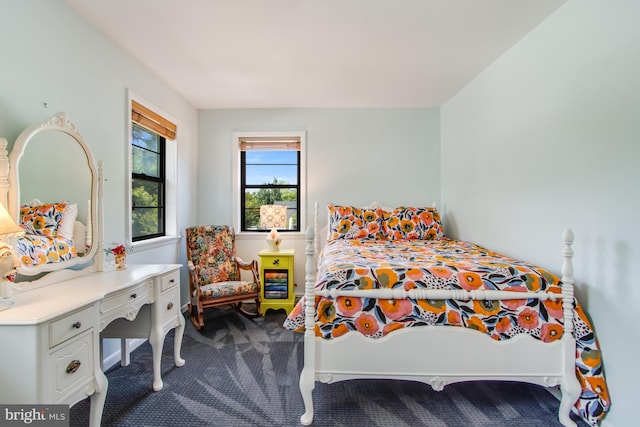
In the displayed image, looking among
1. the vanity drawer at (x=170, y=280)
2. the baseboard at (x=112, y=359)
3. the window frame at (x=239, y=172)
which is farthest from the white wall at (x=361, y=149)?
the baseboard at (x=112, y=359)

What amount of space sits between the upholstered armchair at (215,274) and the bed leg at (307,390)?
1567 mm

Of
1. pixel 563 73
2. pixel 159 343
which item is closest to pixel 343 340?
pixel 159 343

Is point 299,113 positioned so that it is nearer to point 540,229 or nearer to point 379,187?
point 379,187

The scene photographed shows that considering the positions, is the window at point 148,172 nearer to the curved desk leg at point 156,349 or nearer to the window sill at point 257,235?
the window sill at point 257,235

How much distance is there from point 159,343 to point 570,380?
2381mm

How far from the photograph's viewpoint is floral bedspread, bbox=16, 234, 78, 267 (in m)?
1.54

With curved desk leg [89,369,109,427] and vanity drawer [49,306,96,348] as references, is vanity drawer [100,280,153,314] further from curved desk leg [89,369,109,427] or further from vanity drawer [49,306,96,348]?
curved desk leg [89,369,109,427]

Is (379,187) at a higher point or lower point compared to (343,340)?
higher

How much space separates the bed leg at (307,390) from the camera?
1.64 meters

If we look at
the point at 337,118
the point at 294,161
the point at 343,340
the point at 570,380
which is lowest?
the point at 570,380

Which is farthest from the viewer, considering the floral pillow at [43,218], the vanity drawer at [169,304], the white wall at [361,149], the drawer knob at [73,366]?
the white wall at [361,149]

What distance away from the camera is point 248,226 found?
3947 millimetres

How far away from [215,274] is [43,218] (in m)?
1.77

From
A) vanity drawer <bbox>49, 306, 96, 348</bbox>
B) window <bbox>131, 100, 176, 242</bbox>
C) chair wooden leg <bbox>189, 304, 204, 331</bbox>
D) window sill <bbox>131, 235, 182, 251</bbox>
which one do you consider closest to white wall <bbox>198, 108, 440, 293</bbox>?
window <bbox>131, 100, 176, 242</bbox>
